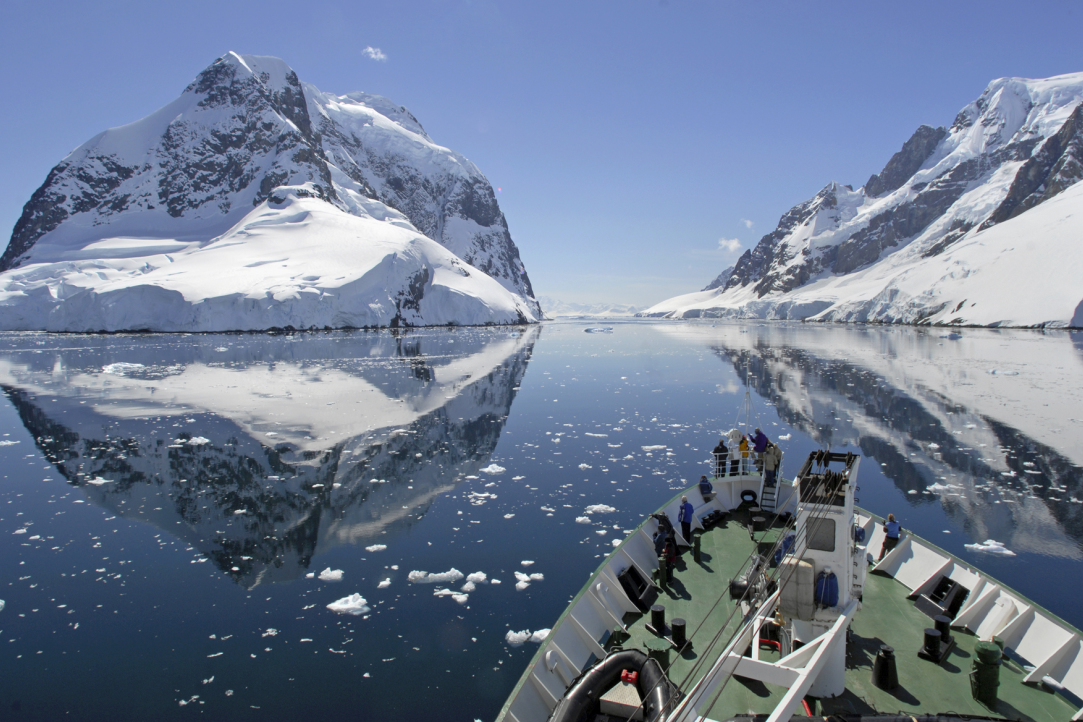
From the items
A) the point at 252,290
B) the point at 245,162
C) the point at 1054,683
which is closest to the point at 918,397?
the point at 1054,683

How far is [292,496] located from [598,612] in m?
10.8

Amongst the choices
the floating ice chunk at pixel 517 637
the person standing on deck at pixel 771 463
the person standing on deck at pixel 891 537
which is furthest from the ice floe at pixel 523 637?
the person standing on deck at pixel 771 463

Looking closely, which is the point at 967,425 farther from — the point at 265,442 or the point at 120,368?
the point at 120,368

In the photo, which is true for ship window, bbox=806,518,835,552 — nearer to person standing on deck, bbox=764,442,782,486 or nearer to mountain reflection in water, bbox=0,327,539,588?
person standing on deck, bbox=764,442,782,486

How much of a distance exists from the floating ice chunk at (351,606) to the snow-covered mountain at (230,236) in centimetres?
8184

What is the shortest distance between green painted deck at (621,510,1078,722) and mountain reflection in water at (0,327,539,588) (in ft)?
24.6

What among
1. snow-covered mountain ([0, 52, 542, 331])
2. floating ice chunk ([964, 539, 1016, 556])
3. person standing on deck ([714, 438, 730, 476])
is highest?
snow-covered mountain ([0, 52, 542, 331])

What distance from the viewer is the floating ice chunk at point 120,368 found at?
42594 mm

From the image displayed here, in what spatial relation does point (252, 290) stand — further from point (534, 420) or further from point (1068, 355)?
point (1068, 355)

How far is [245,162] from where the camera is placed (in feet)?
455

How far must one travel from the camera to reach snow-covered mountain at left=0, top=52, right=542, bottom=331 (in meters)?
86.1

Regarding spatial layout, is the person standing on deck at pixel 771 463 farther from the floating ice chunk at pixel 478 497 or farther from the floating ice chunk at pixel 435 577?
the floating ice chunk at pixel 435 577

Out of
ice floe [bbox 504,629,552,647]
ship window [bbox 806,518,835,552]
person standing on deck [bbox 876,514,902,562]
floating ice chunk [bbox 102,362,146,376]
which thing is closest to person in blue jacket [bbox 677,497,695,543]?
person standing on deck [bbox 876,514,902,562]

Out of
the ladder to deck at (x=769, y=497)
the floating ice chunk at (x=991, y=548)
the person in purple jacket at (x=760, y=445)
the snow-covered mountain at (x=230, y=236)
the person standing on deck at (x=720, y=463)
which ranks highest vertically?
the snow-covered mountain at (x=230, y=236)
